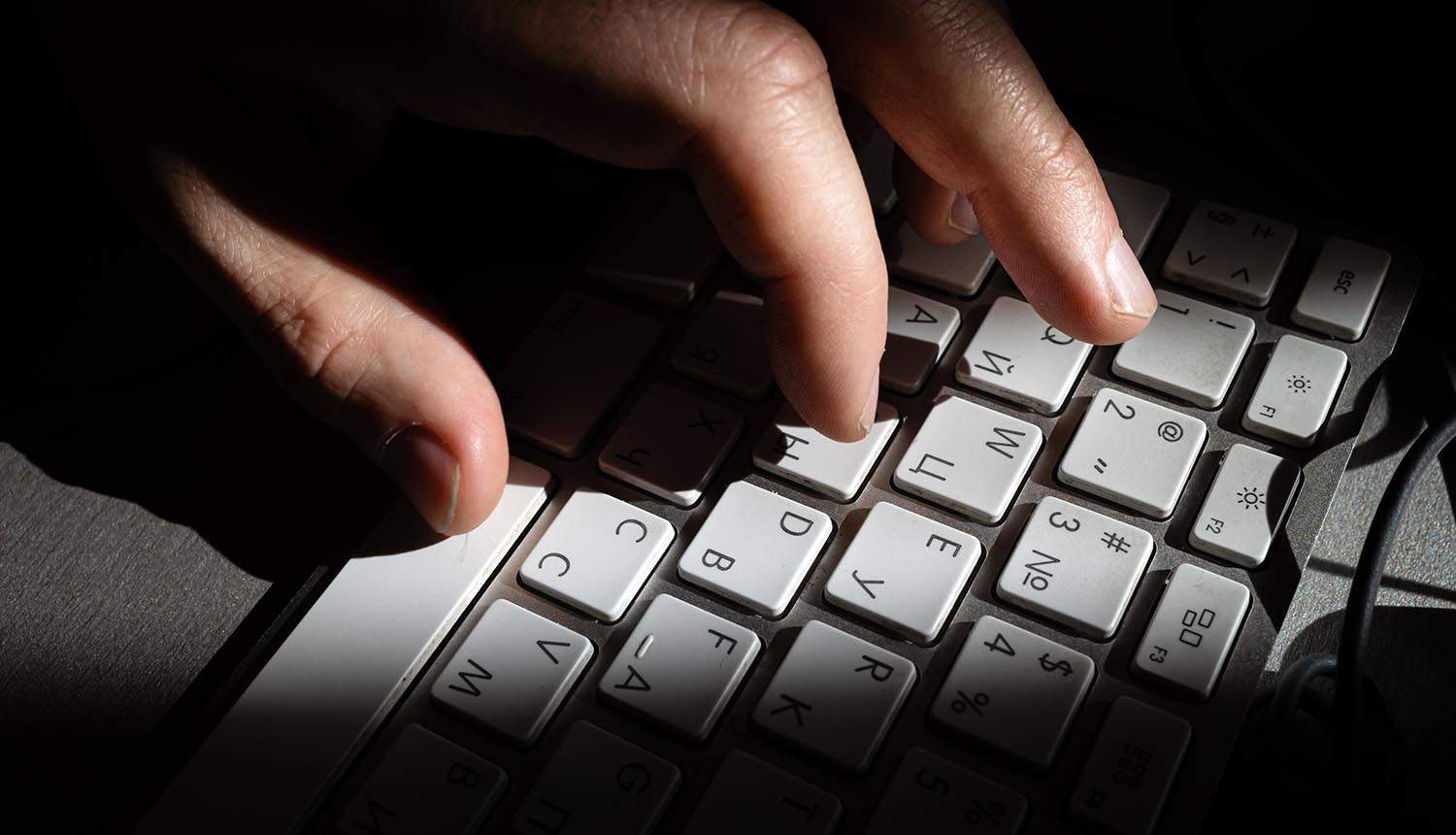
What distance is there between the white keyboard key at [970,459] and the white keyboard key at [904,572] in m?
0.02

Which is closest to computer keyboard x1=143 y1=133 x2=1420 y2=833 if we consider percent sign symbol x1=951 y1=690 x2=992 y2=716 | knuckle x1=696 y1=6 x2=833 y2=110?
percent sign symbol x1=951 y1=690 x2=992 y2=716

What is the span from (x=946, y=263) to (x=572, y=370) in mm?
204

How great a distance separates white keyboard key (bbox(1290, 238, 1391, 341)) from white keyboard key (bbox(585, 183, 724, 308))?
0.30 m

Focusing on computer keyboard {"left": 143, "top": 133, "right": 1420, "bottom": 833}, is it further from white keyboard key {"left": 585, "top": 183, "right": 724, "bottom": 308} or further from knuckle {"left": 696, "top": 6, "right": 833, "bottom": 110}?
knuckle {"left": 696, "top": 6, "right": 833, "bottom": 110}

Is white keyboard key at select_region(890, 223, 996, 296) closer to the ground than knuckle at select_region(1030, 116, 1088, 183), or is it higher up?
closer to the ground

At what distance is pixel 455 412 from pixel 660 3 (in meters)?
0.20

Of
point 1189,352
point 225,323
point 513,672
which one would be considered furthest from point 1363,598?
point 225,323

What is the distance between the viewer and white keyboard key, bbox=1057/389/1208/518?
0.48 m

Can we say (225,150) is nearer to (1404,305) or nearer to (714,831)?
(714,831)

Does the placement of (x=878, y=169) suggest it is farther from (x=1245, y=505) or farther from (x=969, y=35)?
(x=1245, y=505)

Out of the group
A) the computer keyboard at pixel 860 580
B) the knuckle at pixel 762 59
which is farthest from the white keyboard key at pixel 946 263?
the knuckle at pixel 762 59

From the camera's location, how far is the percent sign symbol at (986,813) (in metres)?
0.41

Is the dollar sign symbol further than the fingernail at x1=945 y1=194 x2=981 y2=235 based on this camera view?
No

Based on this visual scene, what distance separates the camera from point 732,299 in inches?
22.5
